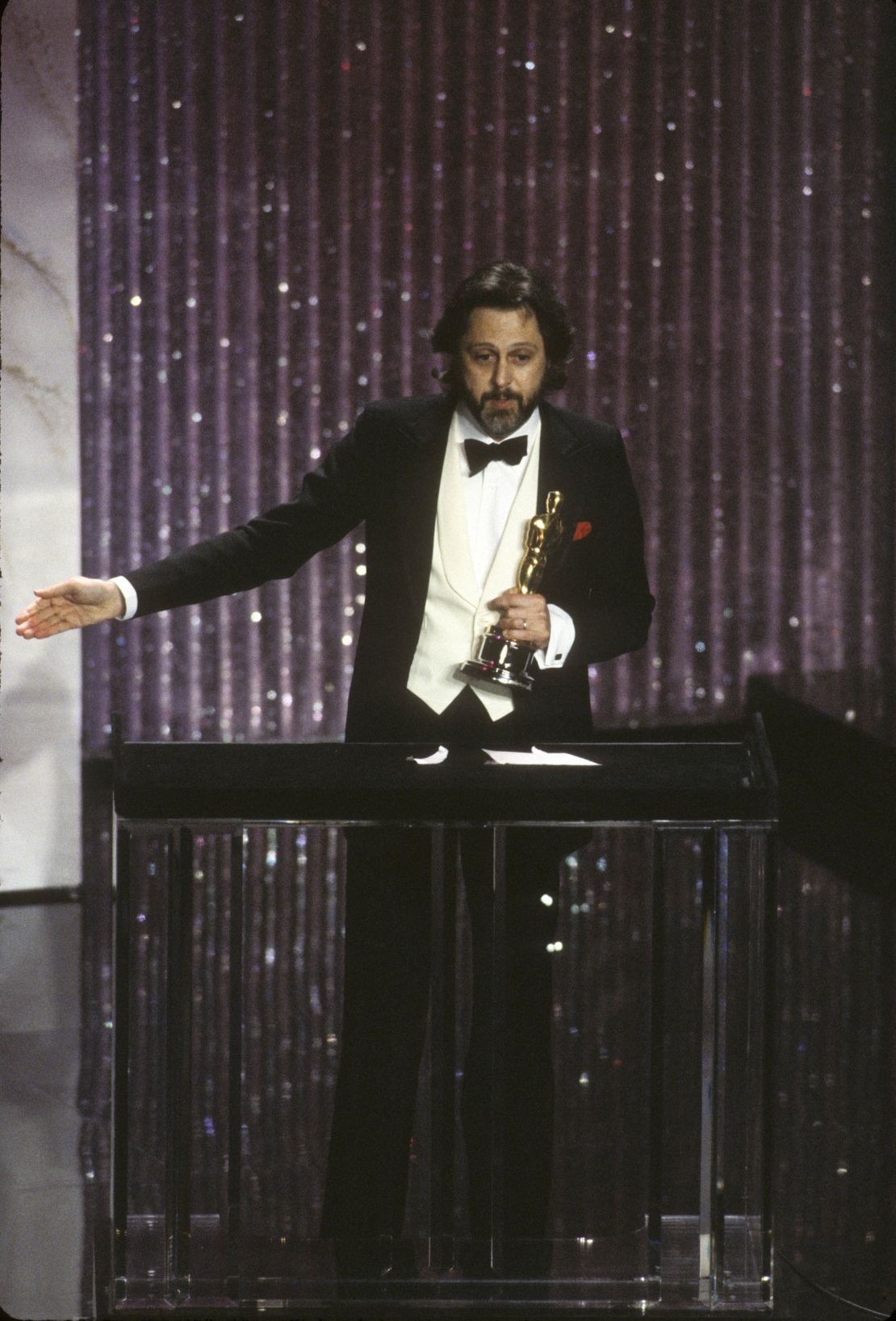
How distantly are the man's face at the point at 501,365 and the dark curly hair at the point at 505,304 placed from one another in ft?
0.04

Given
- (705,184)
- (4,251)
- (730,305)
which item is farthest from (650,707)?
(4,251)

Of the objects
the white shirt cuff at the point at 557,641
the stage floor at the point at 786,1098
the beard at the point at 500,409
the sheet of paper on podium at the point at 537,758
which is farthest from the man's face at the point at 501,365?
the stage floor at the point at 786,1098

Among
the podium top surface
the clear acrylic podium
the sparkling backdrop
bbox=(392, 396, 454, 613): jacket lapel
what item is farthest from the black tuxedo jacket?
the sparkling backdrop

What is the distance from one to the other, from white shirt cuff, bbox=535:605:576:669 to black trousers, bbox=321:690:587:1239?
0.23 m

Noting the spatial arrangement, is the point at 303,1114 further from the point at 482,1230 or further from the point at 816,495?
the point at 816,495

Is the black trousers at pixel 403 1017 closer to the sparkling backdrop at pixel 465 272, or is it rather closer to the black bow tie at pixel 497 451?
the black bow tie at pixel 497 451

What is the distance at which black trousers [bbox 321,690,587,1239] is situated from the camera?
1880 mm

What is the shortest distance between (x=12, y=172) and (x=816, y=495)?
6.80 feet

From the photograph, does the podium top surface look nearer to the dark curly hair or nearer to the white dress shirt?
the white dress shirt

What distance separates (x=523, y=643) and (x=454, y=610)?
0.13 m

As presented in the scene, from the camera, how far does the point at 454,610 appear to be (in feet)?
6.51

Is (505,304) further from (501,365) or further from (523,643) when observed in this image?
(523,643)

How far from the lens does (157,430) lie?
358cm

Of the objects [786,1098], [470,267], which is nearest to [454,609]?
[786,1098]
